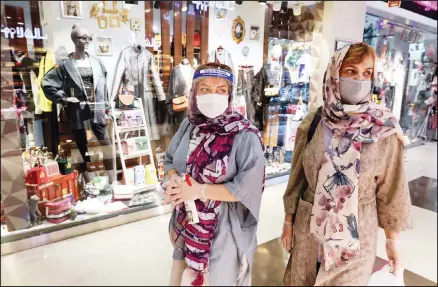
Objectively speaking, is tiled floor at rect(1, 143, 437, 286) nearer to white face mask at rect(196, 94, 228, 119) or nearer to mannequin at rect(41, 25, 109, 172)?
white face mask at rect(196, 94, 228, 119)

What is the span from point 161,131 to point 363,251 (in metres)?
1.77

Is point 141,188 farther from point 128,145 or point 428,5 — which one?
point 428,5

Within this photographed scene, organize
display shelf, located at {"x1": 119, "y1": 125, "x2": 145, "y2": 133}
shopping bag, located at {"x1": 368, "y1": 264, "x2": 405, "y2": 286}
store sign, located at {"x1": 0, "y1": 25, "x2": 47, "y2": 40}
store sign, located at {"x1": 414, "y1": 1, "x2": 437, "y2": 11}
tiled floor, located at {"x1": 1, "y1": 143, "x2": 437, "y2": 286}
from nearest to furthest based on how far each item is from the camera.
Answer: shopping bag, located at {"x1": 368, "y1": 264, "x2": 405, "y2": 286}
tiled floor, located at {"x1": 1, "y1": 143, "x2": 437, "y2": 286}
store sign, located at {"x1": 0, "y1": 25, "x2": 47, "y2": 40}
store sign, located at {"x1": 414, "y1": 1, "x2": 437, "y2": 11}
display shelf, located at {"x1": 119, "y1": 125, "x2": 145, "y2": 133}

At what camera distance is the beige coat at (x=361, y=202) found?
1133mm

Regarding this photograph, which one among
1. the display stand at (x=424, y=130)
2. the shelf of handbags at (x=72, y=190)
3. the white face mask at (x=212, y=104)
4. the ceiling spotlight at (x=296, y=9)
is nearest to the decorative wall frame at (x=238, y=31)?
the ceiling spotlight at (x=296, y=9)

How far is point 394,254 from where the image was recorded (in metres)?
1.20

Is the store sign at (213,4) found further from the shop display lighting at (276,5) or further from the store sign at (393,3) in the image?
the store sign at (393,3)

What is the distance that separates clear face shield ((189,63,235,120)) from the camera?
1104 mm

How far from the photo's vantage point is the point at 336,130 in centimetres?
116

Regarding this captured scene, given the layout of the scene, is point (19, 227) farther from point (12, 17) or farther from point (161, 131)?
point (12, 17)

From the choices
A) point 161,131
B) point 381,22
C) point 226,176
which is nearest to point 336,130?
point 226,176

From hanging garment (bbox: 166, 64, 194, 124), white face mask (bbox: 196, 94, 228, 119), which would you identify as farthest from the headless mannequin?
white face mask (bbox: 196, 94, 228, 119)

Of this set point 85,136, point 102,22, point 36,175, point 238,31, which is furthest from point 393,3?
point 36,175

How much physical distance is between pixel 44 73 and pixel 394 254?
2510 millimetres
